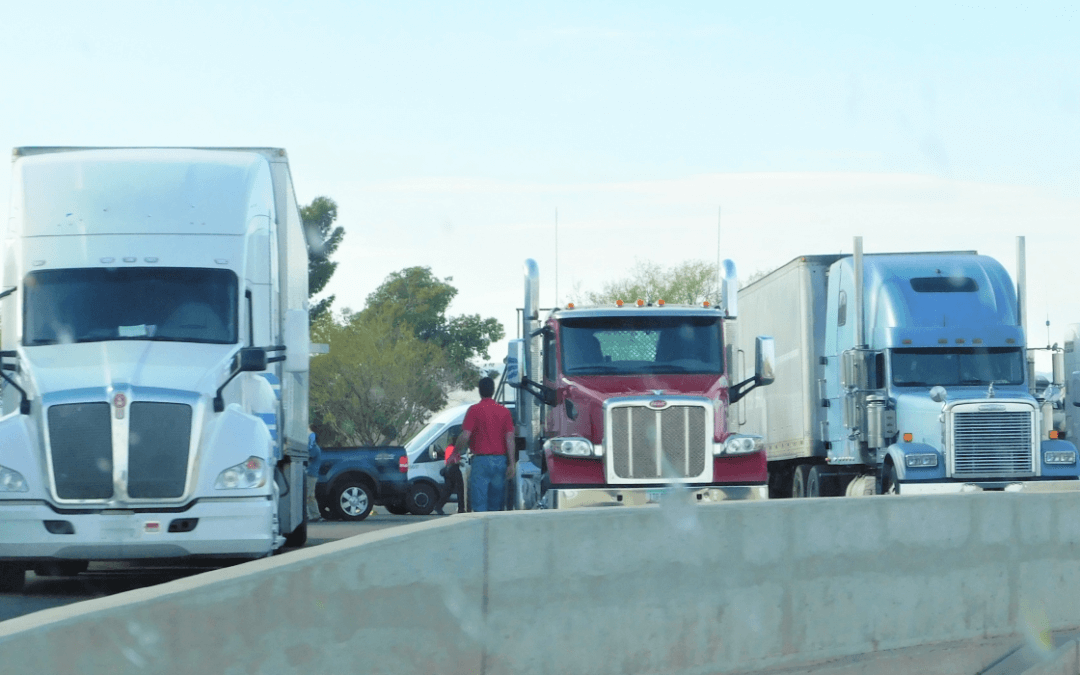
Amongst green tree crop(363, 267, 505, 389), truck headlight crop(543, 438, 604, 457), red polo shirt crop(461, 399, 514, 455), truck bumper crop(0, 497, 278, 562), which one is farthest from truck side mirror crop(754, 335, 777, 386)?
green tree crop(363, 267, 505, 389)

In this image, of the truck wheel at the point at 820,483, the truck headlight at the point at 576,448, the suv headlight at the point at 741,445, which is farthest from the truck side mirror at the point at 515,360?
the truck wheel at the point at 820,483

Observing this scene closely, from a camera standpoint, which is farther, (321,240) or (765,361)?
(321,240)

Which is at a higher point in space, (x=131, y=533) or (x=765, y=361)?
(x=765, y=361)

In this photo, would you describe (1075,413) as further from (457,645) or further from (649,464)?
(457,645)

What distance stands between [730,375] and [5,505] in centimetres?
846

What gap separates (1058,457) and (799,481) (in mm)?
5202

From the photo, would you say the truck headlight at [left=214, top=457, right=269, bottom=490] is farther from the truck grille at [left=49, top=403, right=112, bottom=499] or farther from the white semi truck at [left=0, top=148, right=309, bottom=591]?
the truck grille at [left=49, top=403, right=112, bottom=499]

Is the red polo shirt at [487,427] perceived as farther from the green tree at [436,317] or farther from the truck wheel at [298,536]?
the green tree at [436,317]

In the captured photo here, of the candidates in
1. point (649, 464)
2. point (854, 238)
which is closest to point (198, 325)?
point (649, 464)

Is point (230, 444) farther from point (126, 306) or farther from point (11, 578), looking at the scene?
point (11, 578)

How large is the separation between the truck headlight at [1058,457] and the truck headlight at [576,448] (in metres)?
7.00

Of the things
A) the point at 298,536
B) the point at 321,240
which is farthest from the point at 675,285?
the point at 298,536

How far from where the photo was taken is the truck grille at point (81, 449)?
12.4 meters

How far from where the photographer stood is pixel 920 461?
65.9 ft
